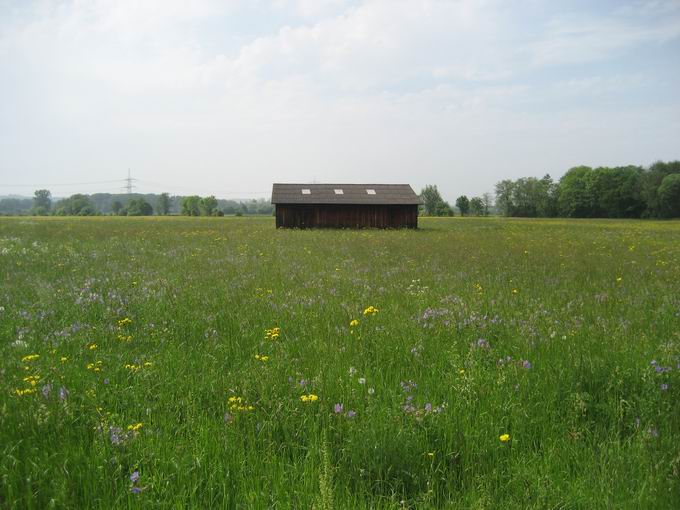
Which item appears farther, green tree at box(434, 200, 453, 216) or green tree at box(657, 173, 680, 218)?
green tree at box(434, 200, 453, 216)

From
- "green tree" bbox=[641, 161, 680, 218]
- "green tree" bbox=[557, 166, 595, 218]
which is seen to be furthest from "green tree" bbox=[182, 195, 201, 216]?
"green tree" bbox=[641, 161, 680, 218]

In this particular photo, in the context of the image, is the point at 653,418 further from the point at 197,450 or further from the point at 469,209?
the point at 469,209

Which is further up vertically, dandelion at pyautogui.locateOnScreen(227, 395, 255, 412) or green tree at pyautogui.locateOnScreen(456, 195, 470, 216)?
green tree at pyautogui.locateOnScreen(456, 195, 470, 216)

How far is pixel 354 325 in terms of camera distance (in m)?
5.87

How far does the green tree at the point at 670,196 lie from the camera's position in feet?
253

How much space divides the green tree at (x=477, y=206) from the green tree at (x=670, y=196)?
231 feet

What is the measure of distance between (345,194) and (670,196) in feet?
238

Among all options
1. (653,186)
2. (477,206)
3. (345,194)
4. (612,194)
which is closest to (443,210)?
(477,206)

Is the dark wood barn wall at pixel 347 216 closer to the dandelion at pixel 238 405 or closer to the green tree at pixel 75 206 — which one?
the dandelion at pixel 238 405

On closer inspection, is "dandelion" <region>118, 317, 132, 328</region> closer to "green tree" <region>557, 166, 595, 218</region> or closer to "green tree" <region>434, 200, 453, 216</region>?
"green tree" <region>557, 166, 595, 218</region>

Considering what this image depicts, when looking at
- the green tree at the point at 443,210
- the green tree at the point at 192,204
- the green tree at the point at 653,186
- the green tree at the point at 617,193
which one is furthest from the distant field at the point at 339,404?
the green tree at the point at 192,204

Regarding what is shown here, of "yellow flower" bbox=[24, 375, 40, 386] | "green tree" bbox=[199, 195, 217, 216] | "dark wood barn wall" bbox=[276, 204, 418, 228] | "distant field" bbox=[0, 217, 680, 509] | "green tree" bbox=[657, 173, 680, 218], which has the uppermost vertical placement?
"green tree" bbox=[199, 195, 217, 216]

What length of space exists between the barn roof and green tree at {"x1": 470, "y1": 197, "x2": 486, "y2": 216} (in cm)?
11466

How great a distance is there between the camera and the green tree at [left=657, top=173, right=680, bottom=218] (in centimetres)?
7700
